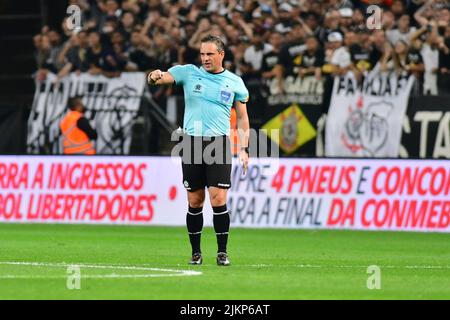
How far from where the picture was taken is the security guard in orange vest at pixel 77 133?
87.7ft

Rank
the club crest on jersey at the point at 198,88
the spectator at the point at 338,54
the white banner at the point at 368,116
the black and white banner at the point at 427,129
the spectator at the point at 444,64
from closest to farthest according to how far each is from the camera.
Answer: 1. the club crest on jersey at the point at 198,88
2. the black and white banner at the point at 427,129
3. the white banner at the point at 368,116
4. the spectator at the point at 444,64
5. the spectator at the point at 338,54

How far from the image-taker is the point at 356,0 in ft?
89.4

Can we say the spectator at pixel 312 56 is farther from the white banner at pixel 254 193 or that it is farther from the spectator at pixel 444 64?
the spectator at pixel 444 64

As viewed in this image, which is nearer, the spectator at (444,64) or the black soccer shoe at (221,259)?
the black soccer shoe at (221,259)

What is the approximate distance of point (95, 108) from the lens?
27.4 meters

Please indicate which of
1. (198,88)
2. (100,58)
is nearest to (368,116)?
(100,58)

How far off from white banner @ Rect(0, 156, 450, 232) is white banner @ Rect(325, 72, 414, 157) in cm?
46

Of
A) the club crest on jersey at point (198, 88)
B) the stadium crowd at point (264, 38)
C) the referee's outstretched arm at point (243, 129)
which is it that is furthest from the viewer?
the stadium crowd at point (264, 38)

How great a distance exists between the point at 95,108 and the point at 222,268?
12825 millimetres

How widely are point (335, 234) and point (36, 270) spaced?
30.7 feet

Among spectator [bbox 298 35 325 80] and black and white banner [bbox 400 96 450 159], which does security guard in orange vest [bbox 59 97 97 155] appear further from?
black and white banner [bbox 400 96 450 159]

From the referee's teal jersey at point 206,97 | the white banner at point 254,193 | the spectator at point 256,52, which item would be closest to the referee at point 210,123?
the referee's teal jersey at point 206,97

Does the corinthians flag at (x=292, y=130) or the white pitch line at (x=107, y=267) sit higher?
the corinthians flag at (x=292, y=130)
